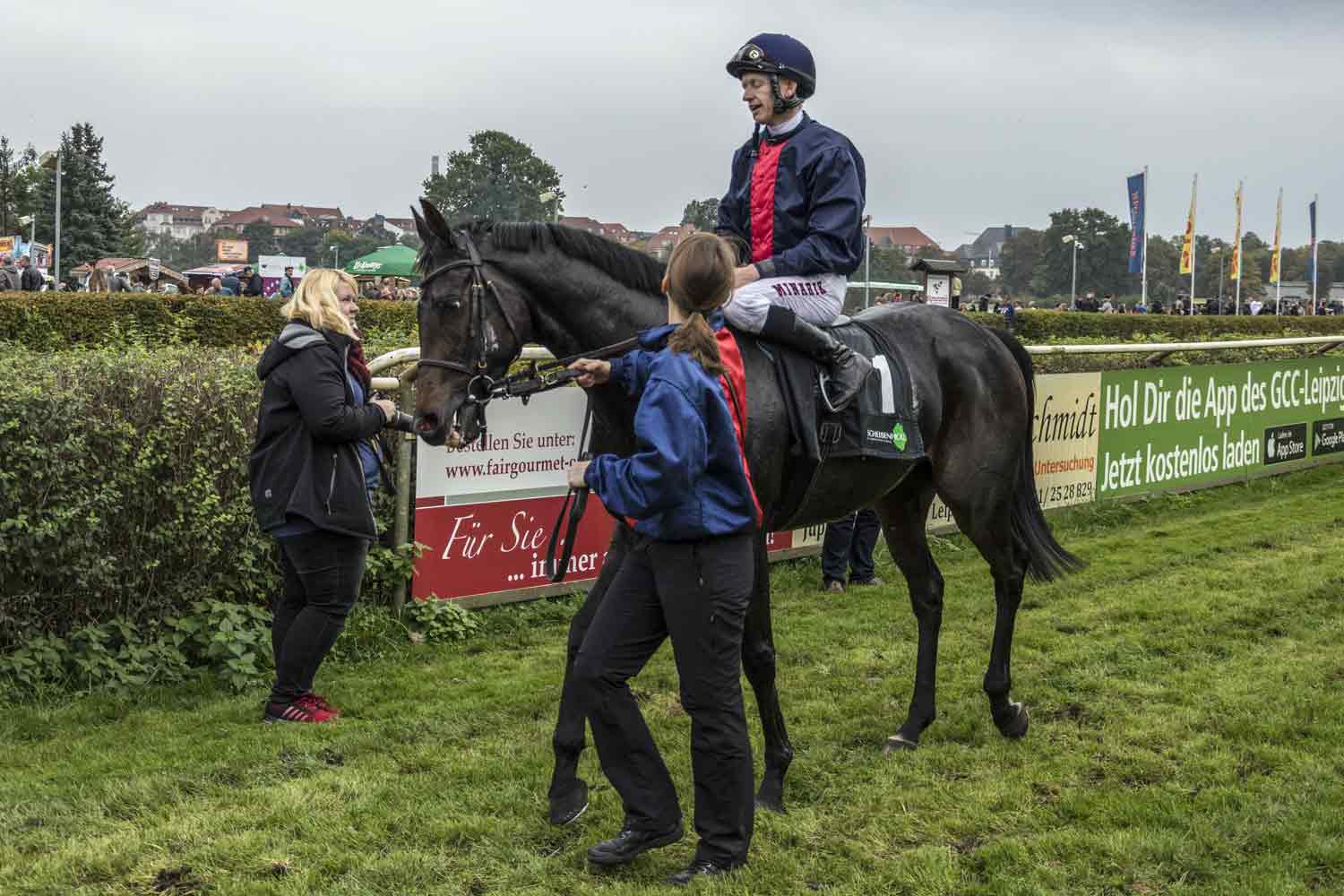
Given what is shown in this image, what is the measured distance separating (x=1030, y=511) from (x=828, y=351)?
6.38 ft

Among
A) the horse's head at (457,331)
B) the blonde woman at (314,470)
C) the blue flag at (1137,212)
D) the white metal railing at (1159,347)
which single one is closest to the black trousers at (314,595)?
the blonde woman at (314,470)

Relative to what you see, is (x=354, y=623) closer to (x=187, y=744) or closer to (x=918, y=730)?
(x=187, y=744)

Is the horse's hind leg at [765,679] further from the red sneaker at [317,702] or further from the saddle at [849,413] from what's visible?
the red sneaker at [317,702]

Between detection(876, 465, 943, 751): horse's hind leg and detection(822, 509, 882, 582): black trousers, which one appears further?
detection(822, 509, 882, 582): black trousers

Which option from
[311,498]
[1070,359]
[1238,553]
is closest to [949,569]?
[1238,553]

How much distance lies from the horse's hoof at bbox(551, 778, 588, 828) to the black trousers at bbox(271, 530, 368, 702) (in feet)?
4.75

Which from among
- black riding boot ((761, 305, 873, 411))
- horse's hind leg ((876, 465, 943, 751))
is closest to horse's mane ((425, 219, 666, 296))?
black riding boot ((761, 305, 873, 411))

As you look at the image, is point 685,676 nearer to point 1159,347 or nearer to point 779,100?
point 779,100

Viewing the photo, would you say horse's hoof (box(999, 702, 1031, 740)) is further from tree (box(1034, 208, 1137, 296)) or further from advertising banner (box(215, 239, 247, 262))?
tree (box(1034, 208, 1137, 296))

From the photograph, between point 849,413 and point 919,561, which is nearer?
point 849,413

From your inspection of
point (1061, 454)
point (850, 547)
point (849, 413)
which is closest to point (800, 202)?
point (849, 413)

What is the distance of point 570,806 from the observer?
164 inches

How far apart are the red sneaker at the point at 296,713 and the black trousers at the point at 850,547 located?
143 inches

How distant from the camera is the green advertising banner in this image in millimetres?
10406
